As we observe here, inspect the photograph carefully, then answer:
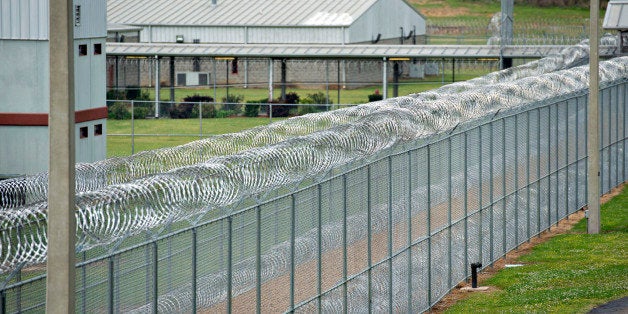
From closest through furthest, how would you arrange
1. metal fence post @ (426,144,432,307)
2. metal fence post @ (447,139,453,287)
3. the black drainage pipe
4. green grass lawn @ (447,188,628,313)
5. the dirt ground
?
metal fence post @ (426,144,432,307)
green grass lawn @ (447,188,628,313)
metal fence post @ (447,139,453,287)
the dirt ground
the black drainage pipe

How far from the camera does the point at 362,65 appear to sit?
65.4 metres

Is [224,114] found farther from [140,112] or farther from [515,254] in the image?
[515,254]

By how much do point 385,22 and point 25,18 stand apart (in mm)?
40116

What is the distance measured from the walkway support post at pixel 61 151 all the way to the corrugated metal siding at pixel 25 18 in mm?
21966

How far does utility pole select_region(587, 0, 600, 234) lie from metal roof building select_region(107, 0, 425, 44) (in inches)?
1565

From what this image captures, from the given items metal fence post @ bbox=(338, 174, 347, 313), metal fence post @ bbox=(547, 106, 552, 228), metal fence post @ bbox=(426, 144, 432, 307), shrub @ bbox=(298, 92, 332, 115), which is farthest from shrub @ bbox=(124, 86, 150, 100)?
metal fence post @ bbox=(338, 174, 347, 313)

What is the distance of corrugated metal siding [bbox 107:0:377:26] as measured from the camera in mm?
64188

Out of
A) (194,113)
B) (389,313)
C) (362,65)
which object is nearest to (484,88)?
(389,313)

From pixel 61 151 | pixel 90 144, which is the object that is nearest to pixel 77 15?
pixel 90 144

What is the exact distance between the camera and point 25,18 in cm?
2888

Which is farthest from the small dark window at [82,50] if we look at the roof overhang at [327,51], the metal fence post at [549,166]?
the roof overhang at [327,51]

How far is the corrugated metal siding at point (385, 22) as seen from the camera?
2494 inches

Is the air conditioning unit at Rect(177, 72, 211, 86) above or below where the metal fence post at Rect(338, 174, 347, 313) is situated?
above

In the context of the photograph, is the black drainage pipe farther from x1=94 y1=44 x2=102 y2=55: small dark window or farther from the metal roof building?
the metal roof building
